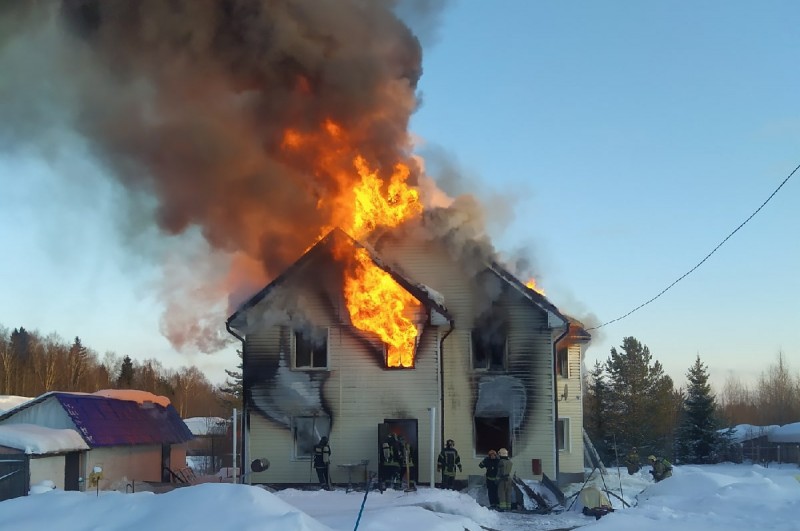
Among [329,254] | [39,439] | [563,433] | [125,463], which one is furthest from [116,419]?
[563,433]

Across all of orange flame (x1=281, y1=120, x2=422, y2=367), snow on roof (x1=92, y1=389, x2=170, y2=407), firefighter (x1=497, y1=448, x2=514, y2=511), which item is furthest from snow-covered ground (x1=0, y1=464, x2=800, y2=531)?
snow on roof (x1=92, y1=389, x2=170, y2=407)

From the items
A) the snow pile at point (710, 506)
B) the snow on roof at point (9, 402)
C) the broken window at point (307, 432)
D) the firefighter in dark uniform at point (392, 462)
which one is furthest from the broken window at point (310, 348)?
the snow on roof at point (9, 402)

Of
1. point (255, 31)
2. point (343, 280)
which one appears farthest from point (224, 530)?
point (343, 280)

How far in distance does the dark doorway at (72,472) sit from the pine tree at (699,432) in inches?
1195

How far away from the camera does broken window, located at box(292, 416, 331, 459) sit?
71.6 feet

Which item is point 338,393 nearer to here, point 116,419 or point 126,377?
point 116,419

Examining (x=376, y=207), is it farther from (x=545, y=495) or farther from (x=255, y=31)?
(x=545, y=495)

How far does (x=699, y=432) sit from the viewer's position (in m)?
41.4

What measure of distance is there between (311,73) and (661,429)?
42702mm

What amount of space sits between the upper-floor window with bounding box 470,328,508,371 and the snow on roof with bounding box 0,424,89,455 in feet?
38.2

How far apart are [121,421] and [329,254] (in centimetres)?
1061

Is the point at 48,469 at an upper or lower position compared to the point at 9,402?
lower

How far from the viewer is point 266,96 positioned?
18.2 metres

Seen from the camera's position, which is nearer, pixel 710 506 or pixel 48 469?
pixel 710 506
